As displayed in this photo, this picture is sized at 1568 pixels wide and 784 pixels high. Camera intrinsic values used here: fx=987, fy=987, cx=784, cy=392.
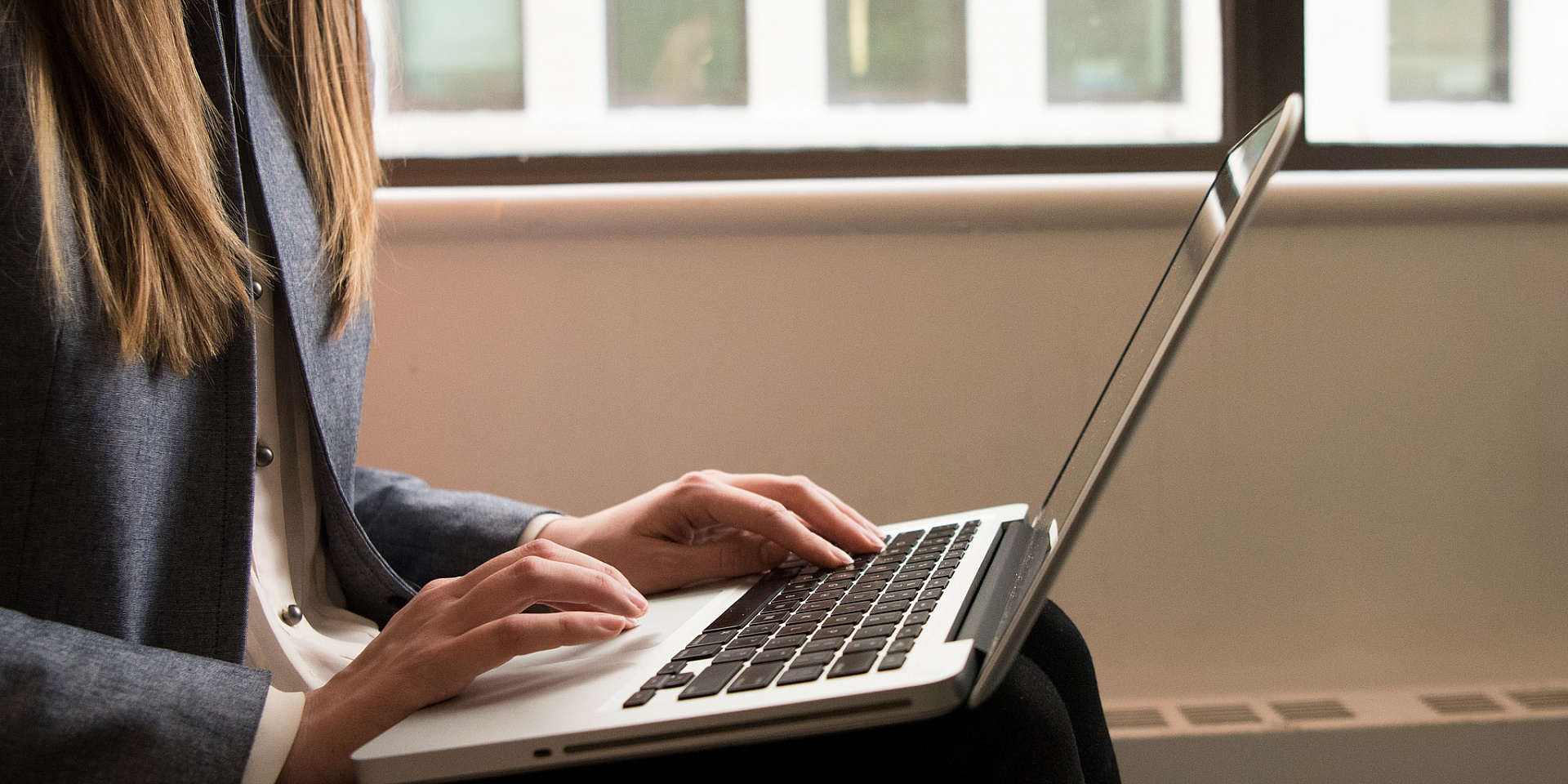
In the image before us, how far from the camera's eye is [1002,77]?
1.26 metres

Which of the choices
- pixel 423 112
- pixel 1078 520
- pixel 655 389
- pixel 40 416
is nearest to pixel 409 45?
pixel 423 112

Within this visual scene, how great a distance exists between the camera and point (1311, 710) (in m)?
1.16

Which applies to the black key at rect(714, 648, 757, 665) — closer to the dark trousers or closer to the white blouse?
the dark trousers

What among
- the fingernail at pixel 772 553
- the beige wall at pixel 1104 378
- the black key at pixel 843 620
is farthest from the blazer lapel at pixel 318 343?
the beige wall at pixel 1104 378

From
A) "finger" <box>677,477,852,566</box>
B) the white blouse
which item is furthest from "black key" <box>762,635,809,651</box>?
the white blouse

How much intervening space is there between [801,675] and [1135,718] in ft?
3.08

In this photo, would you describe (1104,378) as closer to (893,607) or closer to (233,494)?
(893,607)

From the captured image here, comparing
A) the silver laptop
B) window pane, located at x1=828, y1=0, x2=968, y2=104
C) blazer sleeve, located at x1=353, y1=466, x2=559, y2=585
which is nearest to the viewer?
the silver laptop

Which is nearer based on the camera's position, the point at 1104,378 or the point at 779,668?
the point at 779,668

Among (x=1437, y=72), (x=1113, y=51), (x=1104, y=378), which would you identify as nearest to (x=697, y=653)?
(x=1104, y=378)

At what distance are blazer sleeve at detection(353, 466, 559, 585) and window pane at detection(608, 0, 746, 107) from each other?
66cm

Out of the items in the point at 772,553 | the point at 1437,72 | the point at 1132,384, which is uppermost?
the point at 1437,72

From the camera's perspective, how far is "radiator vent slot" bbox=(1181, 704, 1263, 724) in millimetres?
1143

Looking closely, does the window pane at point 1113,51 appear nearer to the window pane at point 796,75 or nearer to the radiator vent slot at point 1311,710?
the window pane at point 796,75
